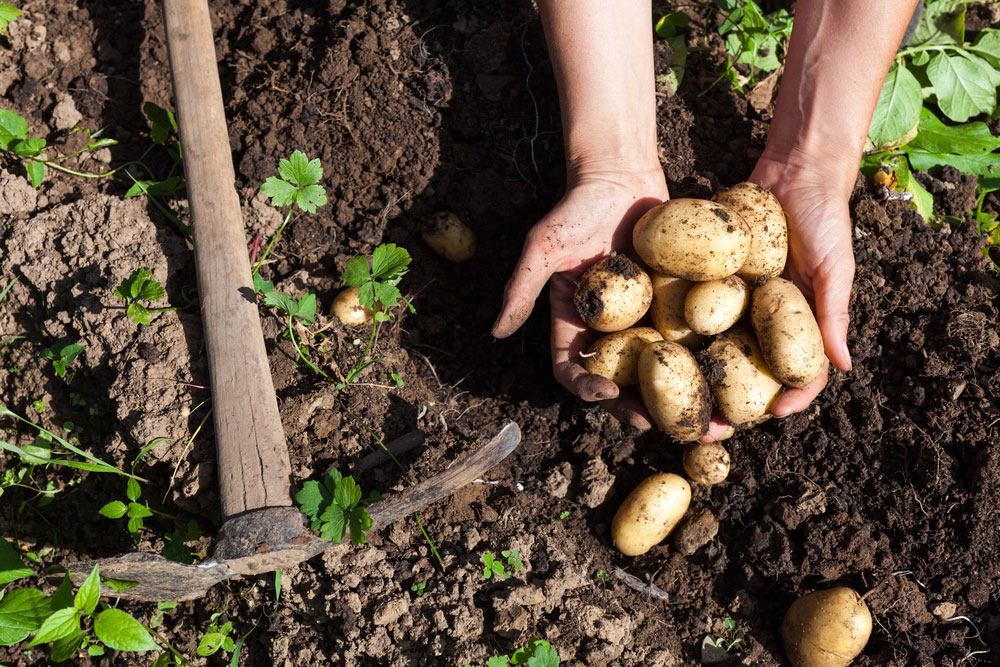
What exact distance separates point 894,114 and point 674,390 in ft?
5.74

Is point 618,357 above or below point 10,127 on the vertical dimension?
below

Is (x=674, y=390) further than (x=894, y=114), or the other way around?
(x=894, y=114)

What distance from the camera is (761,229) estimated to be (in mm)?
2316

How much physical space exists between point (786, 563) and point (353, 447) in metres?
1.49

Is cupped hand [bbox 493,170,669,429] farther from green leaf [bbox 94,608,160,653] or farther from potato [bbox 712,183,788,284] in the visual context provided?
green leaf [bbox 94,608,160,653]

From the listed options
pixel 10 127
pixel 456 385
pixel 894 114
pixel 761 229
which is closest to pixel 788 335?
pixel 761 229

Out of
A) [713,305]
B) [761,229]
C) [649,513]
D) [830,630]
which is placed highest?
[761,229]

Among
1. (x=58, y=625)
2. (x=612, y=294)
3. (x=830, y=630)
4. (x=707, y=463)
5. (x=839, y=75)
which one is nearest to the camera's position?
(x=58, y=625)

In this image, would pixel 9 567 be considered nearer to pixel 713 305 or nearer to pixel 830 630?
pixel 713 305

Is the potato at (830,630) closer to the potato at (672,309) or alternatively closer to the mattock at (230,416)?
the potato at (672,309)

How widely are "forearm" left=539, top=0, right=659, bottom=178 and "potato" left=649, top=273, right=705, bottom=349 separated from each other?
0.47 m

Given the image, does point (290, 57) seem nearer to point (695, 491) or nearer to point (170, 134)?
point (170, 134)

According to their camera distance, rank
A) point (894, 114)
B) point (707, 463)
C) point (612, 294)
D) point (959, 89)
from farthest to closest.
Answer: point (959, 89) → point (894, 114) → point (707, 463) → point (612, 294)

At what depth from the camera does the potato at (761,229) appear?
7.61 ft
